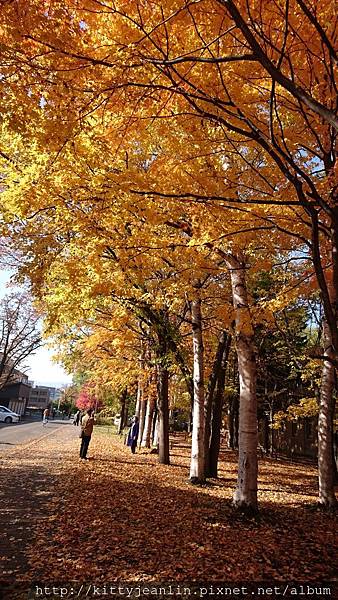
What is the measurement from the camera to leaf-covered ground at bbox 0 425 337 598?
4.27 metres

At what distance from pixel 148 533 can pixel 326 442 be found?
474 cm

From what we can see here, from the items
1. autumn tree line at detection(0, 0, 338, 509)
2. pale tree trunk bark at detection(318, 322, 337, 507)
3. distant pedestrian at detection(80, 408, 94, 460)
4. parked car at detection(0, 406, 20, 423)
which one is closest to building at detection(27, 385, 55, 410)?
parked car at detection(0, 406, 20, 423)

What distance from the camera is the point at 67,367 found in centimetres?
1942

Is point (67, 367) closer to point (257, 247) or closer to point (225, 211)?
point (257, 247)

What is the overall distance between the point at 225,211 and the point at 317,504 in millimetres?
7089

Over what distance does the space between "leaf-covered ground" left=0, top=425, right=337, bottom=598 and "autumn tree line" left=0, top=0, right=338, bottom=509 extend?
948 mm

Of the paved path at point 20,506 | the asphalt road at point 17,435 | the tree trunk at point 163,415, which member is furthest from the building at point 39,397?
the paved path at point 20,506

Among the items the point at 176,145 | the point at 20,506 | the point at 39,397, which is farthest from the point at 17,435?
the point at 39,397

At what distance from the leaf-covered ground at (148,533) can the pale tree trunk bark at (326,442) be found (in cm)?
52

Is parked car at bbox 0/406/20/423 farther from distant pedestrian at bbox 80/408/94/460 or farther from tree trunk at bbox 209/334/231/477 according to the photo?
tree trunk at bbox 209/334/231/477

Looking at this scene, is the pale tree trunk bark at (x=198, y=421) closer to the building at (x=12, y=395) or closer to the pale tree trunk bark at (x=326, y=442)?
the pale tree trunk bark at (x=326, y=442)

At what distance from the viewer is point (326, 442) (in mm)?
8461

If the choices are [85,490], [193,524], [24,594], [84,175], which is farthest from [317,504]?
[84,175]

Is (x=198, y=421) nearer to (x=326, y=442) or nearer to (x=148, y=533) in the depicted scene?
(x=326, y=442)
